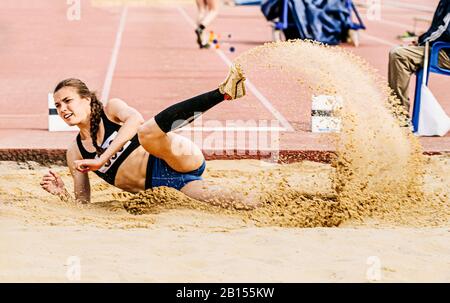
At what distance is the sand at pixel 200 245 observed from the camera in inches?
172

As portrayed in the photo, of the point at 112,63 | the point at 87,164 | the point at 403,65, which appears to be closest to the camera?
the point at 87,164

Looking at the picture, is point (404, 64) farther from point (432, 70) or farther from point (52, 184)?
point (52, 184)

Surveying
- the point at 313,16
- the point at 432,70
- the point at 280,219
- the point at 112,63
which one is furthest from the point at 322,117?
the point at 313,16

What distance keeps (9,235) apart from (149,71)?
27.5 ft

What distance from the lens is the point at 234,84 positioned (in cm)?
541

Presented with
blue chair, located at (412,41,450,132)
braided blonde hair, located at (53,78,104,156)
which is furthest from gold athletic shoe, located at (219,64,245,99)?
blue chair, located at (412,41,450,132)

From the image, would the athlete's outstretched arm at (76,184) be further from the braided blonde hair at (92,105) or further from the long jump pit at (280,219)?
the braided blonde hair at (92,105)

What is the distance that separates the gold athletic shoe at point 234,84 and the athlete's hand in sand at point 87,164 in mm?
770

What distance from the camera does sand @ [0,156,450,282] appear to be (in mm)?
4363

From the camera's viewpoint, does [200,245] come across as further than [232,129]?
No

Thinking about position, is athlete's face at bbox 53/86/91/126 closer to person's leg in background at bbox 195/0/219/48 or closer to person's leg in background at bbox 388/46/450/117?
person's leg in background at bbox 388/46/450/117

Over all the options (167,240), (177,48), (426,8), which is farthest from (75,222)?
(426,8)

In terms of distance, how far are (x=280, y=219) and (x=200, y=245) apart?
2.79 ft

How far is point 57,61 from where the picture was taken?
14.3m
